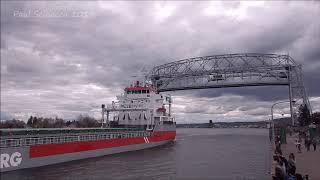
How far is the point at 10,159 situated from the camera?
784 inches

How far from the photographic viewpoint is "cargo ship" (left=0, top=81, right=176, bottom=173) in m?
21.2

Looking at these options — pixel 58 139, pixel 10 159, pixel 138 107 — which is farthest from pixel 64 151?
pixel 138 107

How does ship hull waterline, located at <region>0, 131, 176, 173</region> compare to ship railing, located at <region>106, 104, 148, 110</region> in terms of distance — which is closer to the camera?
ship hull waterline, located at <region>0, 131, 176, 173</region>

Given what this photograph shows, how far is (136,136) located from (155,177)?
17.5 meters

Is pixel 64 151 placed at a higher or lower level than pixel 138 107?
lower

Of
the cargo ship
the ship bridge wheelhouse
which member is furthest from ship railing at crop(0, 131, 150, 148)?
the ship bridge wheelhouse

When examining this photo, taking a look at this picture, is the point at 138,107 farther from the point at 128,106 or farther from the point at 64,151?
the point at 64,151

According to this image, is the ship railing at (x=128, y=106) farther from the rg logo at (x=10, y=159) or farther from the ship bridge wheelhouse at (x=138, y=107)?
the rg logo at (x=10, y=159)

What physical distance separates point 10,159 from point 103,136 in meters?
11.7

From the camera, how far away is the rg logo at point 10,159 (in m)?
Answer: 19.3

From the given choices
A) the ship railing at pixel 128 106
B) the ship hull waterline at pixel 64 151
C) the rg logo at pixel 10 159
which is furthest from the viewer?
the ship railing at pixel 128 106

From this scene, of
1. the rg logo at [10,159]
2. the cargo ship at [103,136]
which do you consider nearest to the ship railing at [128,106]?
the cargo ship at [103,136]

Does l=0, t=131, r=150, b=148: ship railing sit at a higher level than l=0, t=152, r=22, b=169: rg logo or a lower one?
higher

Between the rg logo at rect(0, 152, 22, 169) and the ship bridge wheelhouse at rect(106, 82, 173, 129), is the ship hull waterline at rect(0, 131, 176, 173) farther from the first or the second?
the ship bridge wheelhouse at rect(106, 82, 173, 129)
